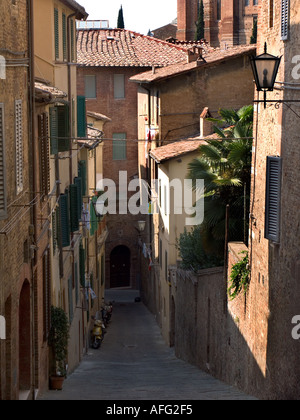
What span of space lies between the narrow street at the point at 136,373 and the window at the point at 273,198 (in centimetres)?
313

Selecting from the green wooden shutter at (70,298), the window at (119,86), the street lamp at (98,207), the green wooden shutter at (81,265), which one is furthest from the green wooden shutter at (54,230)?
the window at (119,86)

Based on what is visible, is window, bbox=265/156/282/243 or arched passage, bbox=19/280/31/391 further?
arched passage, bbox=19/280/31/391

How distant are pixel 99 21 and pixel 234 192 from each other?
32.3m

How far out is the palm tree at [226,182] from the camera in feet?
64.5

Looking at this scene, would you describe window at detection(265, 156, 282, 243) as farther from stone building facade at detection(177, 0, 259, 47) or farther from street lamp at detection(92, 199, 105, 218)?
stone building facade at detection(177, 0, 259, 47)

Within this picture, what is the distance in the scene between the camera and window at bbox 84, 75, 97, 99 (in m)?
44.7

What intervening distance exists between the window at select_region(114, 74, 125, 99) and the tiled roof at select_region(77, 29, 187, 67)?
3.28 ft

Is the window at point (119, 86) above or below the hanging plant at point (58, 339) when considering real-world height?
above

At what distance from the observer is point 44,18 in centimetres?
2005

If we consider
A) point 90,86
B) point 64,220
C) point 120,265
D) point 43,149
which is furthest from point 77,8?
point 120,265

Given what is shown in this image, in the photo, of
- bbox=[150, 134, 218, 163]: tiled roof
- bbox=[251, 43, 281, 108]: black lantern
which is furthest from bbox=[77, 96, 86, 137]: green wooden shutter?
bbox=[251, 43, 281, 108]: black lantern

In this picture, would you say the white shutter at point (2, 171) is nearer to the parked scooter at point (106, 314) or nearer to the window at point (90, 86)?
the parked scooter at point (106, 314)
